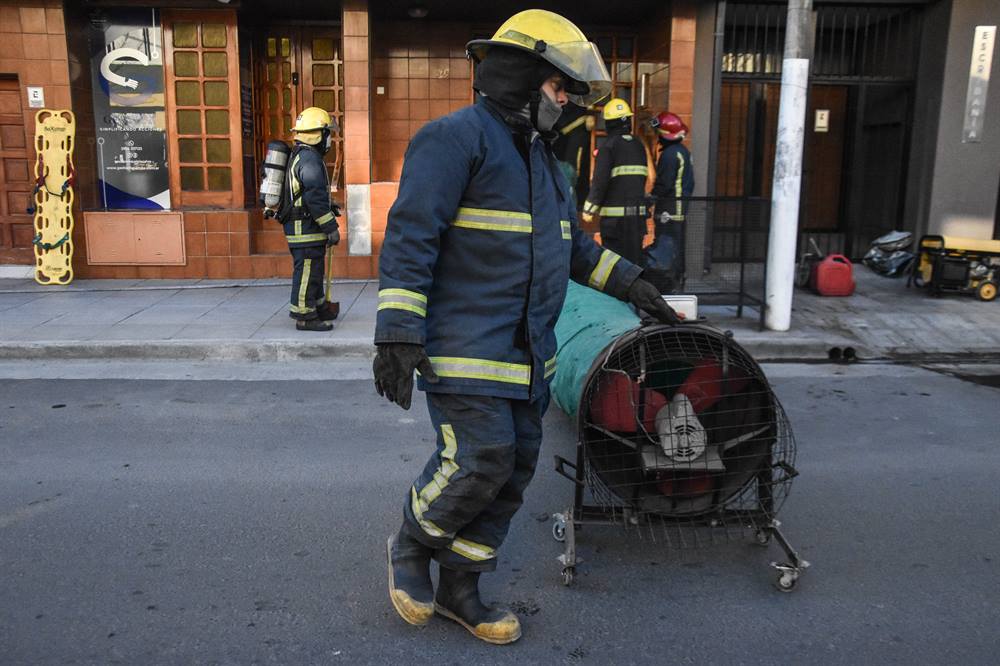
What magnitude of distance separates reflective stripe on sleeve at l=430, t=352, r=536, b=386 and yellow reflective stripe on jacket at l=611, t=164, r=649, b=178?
243 inches

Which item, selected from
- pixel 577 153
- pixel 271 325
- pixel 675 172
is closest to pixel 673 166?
pixel 675 172

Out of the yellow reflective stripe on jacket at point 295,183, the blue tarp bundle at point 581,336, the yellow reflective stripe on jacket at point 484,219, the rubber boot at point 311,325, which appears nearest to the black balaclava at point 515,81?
the yellow reflective stripe on jacket at point 484,219

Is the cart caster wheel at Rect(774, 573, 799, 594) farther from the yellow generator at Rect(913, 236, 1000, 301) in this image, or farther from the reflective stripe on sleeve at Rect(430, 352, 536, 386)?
the yellow generator at Rect(913, 236, 1000, 301)

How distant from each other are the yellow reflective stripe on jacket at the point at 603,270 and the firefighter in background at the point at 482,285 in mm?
351

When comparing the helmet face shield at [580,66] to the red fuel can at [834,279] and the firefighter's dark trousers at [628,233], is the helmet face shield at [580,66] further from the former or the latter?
the red fuel can at [834,279]

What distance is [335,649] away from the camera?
2.91 m

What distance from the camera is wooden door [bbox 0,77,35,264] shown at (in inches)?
417

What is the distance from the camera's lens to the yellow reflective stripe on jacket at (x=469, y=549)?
9.66ft

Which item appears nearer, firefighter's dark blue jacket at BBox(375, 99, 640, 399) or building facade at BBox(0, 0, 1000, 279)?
firefighter's dark blue jacket at BBox(375, 99, 640, 399)

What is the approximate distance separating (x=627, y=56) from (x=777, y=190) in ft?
16.1

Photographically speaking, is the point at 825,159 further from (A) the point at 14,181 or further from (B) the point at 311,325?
(A) the point at 14,181

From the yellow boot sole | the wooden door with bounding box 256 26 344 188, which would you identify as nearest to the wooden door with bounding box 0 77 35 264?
the wooden door with bounding box 256 26 344 188

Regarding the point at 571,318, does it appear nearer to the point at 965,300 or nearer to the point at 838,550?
the point at 838,550

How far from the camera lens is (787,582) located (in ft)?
10.7
